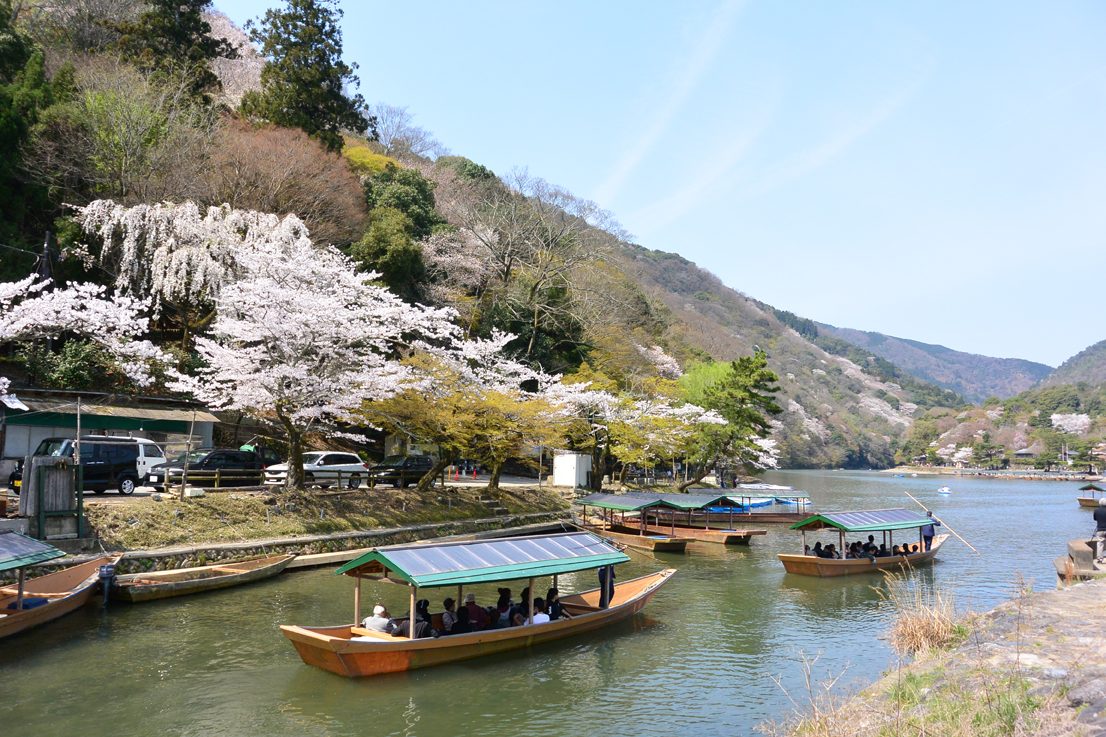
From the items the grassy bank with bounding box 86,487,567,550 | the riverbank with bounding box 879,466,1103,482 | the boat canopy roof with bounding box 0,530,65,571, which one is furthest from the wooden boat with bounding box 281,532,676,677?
the riverbank with bounding box 879,466,1103,482

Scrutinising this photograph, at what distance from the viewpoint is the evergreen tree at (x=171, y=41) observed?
1991 inches

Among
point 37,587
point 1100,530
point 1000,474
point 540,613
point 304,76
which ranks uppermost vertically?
point 304,76

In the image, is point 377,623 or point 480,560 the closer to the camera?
point 377,623

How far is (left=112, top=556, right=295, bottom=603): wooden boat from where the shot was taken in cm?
2019

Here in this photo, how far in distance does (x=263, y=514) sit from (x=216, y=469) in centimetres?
371

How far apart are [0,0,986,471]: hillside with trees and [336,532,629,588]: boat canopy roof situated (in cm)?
1133

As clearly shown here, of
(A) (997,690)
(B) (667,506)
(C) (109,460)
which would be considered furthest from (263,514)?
(A) (997,690)

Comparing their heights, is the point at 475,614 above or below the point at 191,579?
above

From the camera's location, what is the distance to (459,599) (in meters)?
18.1

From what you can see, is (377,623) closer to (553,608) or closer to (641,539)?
(553,608)

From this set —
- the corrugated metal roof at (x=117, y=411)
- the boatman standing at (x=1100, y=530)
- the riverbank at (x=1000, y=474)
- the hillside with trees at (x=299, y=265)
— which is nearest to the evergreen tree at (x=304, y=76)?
the hillside with trees at (x=299, y=265)

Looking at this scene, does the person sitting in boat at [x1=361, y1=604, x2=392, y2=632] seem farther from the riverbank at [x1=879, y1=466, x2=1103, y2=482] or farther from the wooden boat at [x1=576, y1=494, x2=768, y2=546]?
the riverbank at [x1=879, y1=466, x2=1103, y2=482]

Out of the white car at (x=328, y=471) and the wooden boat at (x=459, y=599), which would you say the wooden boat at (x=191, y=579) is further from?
the white car at (x=328, y=471)

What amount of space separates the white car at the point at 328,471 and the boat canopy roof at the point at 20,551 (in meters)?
14.9
